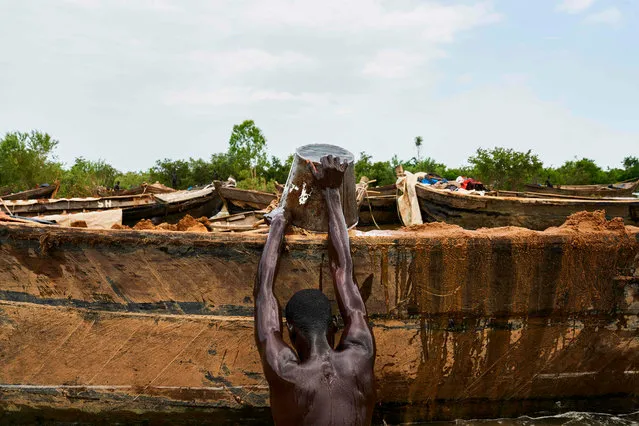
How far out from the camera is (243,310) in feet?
8.50

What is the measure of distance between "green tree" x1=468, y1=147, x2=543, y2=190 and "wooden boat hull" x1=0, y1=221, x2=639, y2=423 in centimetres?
1338

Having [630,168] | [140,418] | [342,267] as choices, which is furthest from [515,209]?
[630,168]

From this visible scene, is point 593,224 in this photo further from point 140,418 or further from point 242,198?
point 242,198

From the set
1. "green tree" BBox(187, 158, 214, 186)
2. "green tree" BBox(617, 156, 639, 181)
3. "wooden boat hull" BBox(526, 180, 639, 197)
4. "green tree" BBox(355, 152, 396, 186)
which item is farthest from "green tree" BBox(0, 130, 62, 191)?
"green tree" BBox(617, 156, 639, 181)

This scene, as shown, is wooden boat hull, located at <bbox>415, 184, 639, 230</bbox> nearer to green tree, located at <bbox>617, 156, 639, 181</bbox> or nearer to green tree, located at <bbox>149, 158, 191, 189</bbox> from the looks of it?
green tree, located at <bbox>149, 158, 191, 189</bbox>

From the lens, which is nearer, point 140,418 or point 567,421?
point 140,418

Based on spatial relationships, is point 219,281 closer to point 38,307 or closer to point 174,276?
point 174,276

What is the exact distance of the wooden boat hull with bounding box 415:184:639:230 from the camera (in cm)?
497

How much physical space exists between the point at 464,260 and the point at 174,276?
1.64m

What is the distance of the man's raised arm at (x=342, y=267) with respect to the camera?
73.4 inches

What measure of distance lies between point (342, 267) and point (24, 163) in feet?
89.8

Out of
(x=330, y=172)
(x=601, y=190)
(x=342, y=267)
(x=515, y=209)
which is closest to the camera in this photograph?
(x=342, y=267)

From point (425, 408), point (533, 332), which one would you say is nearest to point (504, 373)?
point (533, 332)

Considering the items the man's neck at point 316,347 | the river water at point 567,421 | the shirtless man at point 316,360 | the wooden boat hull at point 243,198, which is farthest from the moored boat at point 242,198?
the man's neck at point 316,347
